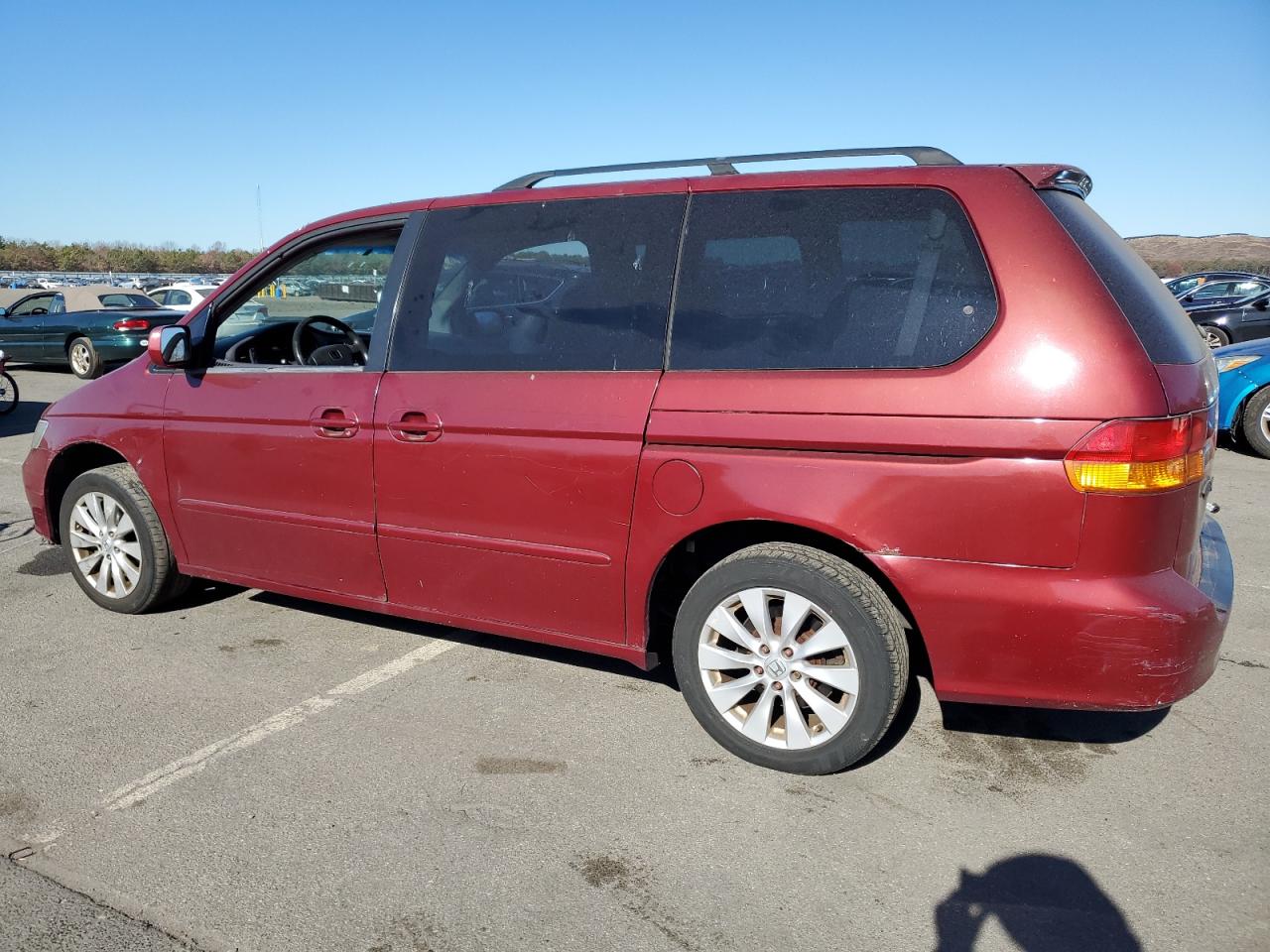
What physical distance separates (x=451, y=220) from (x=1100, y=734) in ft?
9.90

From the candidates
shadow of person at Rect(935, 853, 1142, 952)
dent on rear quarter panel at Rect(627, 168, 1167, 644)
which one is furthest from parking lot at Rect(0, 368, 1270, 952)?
dent on rear quarter panel at Rect(627, 168, 1167, 644)

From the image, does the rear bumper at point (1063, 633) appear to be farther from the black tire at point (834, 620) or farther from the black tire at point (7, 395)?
the black tire at point (7, 395)

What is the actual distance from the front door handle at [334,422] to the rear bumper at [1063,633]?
2.05 meters

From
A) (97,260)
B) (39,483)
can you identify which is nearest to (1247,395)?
(39,483)

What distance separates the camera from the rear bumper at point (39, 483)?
4.80 m

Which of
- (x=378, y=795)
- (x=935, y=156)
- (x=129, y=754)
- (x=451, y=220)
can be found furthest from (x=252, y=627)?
(x=935, y=156)

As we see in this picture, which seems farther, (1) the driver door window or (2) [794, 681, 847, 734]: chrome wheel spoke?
(1) the driver door window

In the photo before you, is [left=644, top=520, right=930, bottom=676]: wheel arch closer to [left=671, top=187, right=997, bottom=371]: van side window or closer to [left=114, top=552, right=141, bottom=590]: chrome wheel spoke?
[left=671, top=187, right=997, bottom=371]: van side window

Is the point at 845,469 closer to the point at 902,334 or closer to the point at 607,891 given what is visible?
the point at 902,334

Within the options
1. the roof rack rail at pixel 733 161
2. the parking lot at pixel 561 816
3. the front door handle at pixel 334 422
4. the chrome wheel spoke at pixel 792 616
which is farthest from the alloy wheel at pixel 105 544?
the chrome wheel spoke at pixel 792 616

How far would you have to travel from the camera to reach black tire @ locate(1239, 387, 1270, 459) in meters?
8.74

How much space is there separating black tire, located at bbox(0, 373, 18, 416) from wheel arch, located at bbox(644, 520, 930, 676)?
1090 centimetres

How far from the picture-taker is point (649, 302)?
3297 mm

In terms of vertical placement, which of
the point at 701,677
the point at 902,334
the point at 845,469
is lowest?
the point at 701,677
